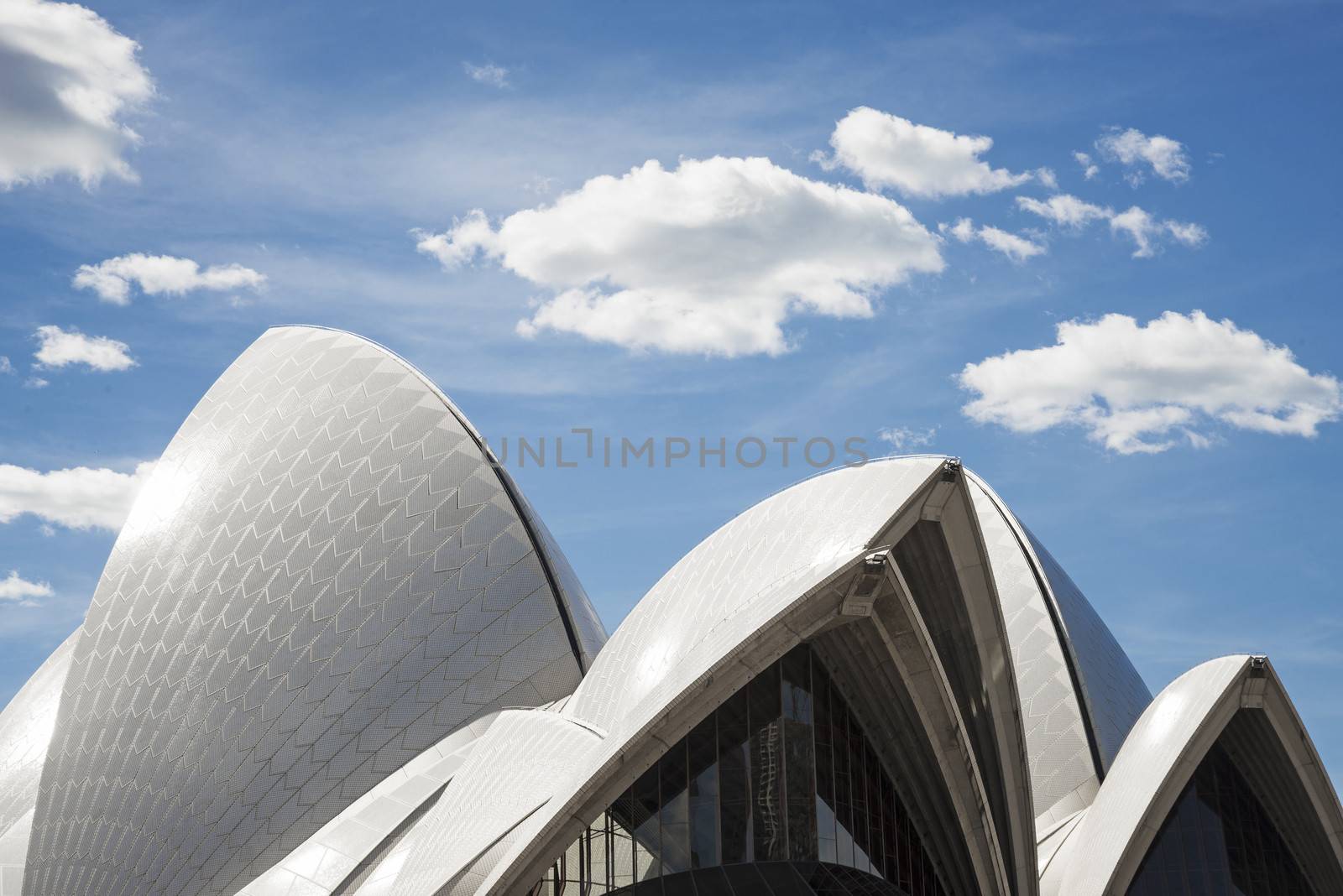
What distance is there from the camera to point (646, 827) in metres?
19.0

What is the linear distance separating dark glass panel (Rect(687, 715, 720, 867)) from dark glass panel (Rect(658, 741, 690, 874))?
94 mm

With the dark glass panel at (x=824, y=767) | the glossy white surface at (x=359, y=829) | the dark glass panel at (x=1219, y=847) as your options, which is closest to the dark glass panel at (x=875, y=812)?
the dark glass panel at (x=824, y=767)

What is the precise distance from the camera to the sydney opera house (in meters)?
19.0

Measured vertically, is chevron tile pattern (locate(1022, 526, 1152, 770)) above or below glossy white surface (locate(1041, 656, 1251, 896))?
above

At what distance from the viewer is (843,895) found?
19516 millimetres

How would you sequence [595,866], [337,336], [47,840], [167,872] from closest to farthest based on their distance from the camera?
[595,866] → [167,872] → [47,840] → [337,336]

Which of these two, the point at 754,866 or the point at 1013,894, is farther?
the point at 1013,894

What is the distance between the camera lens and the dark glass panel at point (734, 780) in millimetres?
19500

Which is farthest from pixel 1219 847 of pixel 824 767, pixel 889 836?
pixel 824 767

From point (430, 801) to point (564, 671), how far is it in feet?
14.3

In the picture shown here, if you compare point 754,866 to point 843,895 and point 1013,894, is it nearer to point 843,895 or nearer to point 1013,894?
point 843,895

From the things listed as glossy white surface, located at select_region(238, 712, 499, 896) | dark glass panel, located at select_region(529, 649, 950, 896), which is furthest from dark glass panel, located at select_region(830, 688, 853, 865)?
glossy white surface, located at select_region(238, 712, 499, 896)

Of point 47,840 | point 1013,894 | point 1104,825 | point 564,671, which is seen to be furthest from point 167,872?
point 1104,825

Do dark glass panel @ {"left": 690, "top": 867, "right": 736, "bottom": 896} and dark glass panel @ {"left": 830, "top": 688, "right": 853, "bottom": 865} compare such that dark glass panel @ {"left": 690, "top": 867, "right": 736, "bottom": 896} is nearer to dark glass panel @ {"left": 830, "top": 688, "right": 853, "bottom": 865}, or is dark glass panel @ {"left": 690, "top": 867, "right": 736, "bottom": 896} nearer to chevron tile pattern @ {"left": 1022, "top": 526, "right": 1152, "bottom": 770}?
dark glass panel @ {"left": 830, "top": 688, "right": 853, "bottom": 865}
